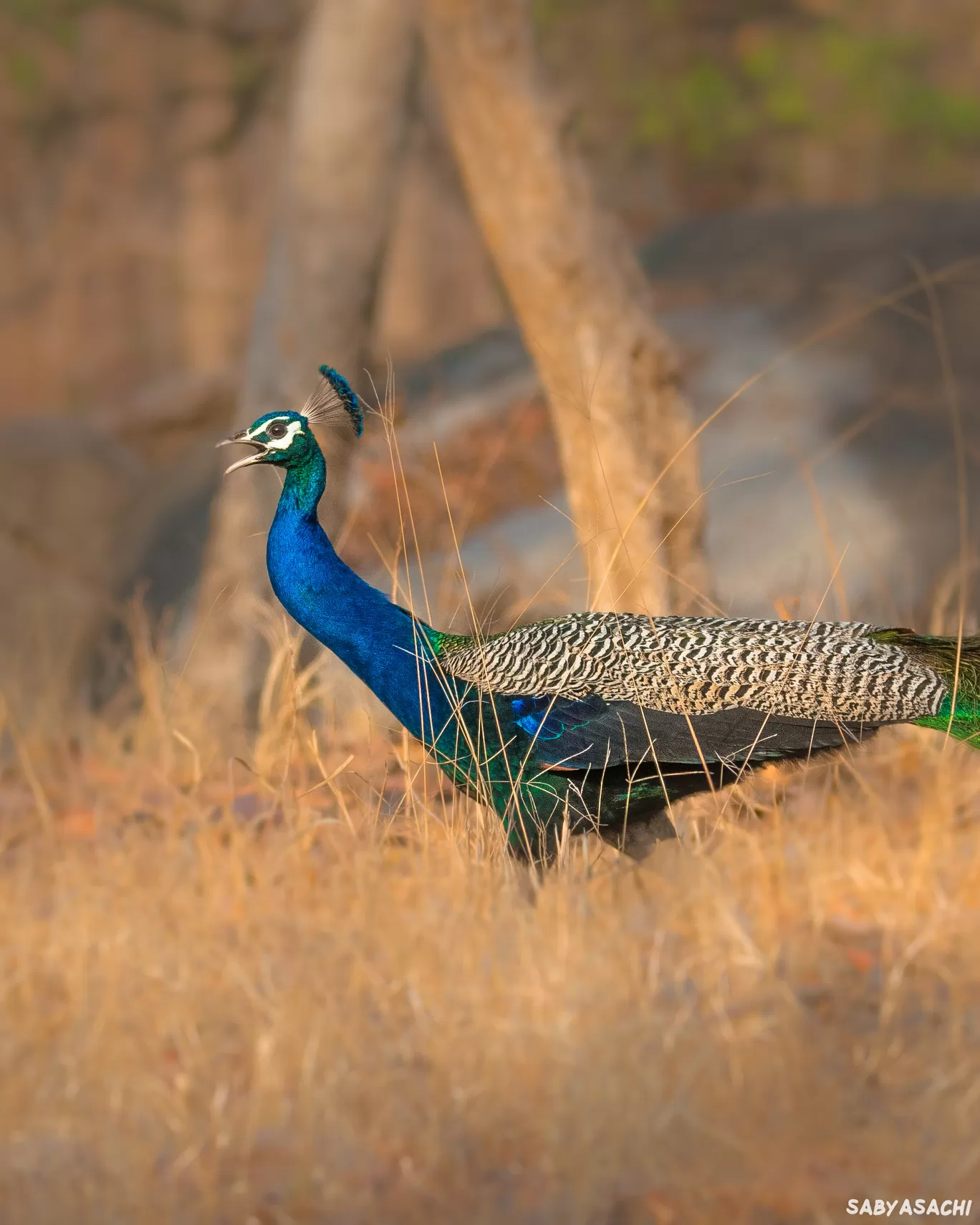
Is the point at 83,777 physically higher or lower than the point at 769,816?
higher

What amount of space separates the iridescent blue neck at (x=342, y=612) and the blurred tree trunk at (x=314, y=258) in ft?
7.54

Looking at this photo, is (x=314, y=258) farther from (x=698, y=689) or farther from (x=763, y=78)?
(x=763, y=78)

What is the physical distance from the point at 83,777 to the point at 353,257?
7.66 ft

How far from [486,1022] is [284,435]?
4.87ft

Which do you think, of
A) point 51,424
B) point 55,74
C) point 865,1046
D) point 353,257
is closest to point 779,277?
point 353,257

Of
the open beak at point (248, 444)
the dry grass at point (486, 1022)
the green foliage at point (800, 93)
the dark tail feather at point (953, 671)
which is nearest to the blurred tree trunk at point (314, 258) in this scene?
the dry grass at point (486, 1022)

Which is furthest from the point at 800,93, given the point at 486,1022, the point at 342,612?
the point at 486,1022

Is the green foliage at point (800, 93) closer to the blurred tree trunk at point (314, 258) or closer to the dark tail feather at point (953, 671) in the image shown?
the blurred tree trunk at point (314, 258)

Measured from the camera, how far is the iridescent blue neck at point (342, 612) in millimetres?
3494

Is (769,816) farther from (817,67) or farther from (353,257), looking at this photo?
(817,67)

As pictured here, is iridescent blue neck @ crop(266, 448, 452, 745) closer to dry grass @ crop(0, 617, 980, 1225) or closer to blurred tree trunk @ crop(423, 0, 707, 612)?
dry grass @ crop(0, 617, 980, 1225)

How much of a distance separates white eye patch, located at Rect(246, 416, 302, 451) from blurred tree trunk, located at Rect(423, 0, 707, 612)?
1.37 m

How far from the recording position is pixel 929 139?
14344 mm

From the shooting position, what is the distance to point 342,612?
11.5 feet
